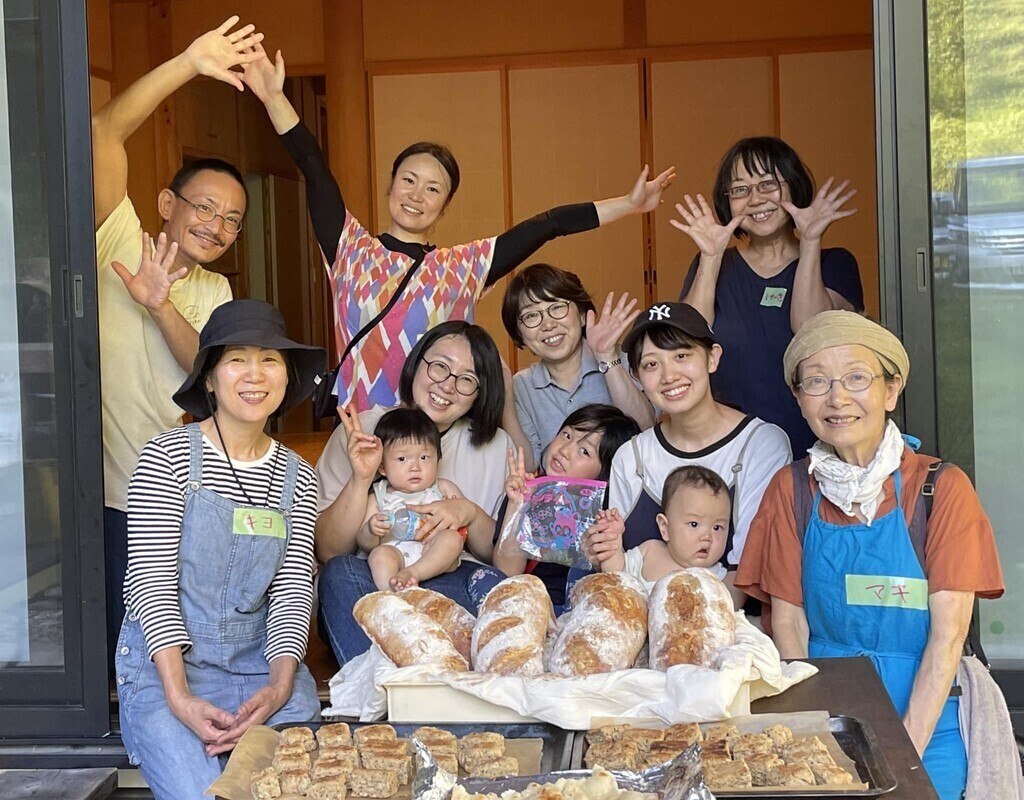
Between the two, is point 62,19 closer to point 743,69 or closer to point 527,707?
point 527,707

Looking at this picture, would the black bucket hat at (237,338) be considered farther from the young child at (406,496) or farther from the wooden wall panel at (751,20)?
the wooden wall panel at (751,20)

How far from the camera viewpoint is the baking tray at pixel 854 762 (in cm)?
157

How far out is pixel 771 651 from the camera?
6.64 ft

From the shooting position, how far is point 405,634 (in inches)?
83.5

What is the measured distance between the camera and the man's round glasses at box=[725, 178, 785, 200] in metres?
3.33

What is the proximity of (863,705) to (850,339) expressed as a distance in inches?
32.6

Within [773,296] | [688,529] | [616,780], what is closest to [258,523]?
[688,529]

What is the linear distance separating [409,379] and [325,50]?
4775 millimetres

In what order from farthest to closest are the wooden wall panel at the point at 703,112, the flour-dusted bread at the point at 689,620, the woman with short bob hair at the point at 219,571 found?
the wooden wall panel at the point at 703,112 → the woman with short bob hair at the point at 219,571 → the flour-dusted bread at the point at 689,620

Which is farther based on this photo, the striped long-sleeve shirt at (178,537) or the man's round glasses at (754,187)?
the man's round glasses at (754,187)

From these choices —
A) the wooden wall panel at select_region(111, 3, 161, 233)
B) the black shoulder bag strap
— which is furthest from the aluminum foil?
the wooden wall panel at select_region(111, 3, 161, 233)

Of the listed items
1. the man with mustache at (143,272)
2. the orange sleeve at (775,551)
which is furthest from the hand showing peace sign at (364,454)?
the orange sleeve at (775,551)

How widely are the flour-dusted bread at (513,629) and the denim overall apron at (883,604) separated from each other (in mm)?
A: 610

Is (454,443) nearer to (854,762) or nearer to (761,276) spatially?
(761,276)
